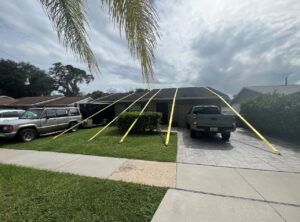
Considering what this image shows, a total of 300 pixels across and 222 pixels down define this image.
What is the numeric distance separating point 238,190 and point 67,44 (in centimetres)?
484

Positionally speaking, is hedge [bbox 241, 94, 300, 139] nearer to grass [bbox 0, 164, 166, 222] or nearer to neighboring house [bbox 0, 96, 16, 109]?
grass [bbox 0, 164, 166, 222]

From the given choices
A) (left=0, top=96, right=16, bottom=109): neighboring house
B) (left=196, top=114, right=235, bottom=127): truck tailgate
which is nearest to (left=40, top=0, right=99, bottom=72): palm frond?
(left=196, top=114, right=235, bottom=127): truck tailgate

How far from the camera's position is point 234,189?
4.09 metres

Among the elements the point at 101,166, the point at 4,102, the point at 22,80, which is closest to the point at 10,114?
the point at 101,166

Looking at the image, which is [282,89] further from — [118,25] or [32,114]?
→ [32,114]

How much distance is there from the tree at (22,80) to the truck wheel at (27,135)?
4853 centimetres

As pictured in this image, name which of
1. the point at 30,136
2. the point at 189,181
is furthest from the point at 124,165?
the point at 30,136

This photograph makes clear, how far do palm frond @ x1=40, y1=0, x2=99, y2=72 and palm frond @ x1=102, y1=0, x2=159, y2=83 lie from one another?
74 centimetres

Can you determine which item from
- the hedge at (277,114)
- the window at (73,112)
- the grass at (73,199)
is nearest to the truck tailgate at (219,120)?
the hedge at (277,114)

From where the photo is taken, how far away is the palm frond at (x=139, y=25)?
7.73ft

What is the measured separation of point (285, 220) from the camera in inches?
118

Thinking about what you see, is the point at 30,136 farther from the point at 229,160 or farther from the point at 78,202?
the point at 229,160

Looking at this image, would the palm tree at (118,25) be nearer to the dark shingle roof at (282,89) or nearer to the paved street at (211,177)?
the paved street at (211,177)

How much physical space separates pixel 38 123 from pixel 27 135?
898 millimetres
